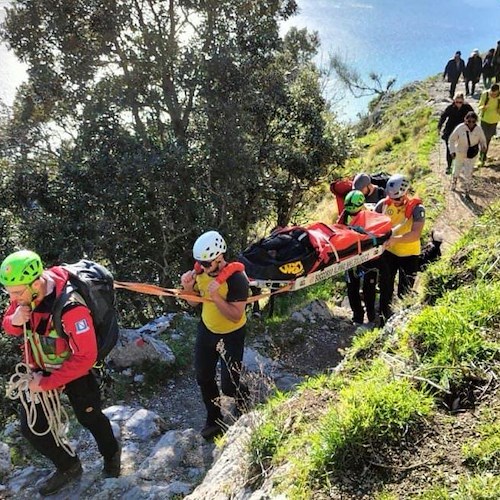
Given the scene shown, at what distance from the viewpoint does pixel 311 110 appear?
502 inches

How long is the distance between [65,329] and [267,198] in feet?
30.3

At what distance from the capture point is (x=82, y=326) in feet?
13.4

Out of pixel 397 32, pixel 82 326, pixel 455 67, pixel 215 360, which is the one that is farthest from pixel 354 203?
pixel 397 32

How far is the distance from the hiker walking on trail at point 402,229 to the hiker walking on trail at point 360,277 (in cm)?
15

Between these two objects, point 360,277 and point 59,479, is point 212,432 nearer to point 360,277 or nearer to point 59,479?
point 59,479

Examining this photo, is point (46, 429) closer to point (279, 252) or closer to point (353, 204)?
point (279, 252)

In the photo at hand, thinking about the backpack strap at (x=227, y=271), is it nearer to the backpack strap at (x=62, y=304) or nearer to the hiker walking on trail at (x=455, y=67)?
the backpack strap at (x=62, y=304)

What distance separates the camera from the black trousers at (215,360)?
5.39m

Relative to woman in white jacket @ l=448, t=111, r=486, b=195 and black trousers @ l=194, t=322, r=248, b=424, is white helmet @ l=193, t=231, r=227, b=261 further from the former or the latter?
woman in white jacket @ l=448, t=111, r=486, b=195

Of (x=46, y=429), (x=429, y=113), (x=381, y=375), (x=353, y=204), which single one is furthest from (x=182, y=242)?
(x=429, y=113)

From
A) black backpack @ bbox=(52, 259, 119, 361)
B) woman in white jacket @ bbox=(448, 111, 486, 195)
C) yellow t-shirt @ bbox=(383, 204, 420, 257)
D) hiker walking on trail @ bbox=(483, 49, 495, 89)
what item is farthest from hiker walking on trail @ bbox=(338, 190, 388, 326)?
hiker walking on trail @ bbox=(483, 49, 495, 89)

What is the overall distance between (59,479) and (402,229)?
486 centimetres

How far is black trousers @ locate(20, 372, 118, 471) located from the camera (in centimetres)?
460

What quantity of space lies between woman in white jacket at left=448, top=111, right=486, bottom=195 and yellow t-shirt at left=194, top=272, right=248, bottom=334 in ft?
26.3
